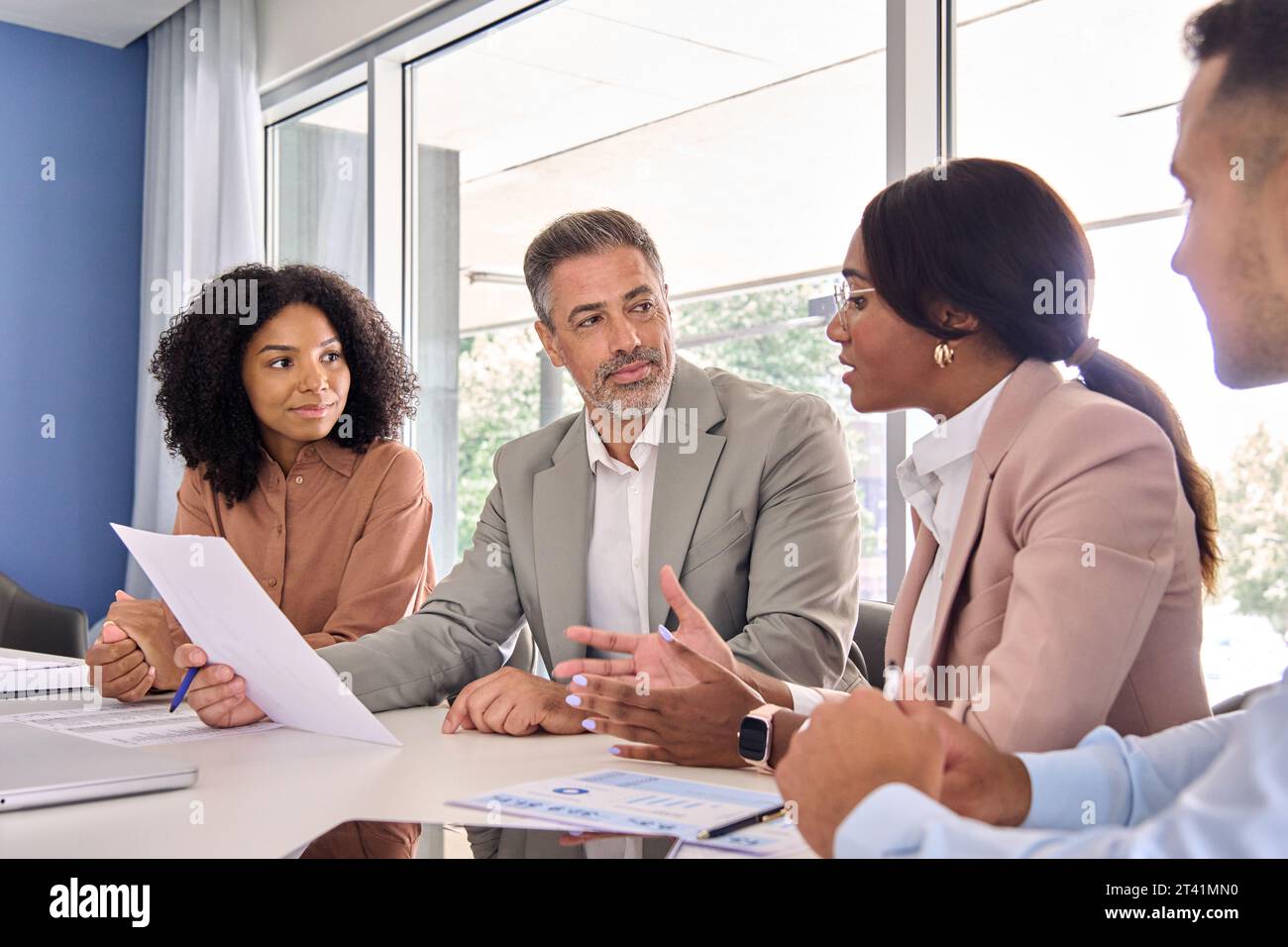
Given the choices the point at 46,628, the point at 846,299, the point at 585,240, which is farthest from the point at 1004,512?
the point at 46,628

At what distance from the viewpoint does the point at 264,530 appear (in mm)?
2479

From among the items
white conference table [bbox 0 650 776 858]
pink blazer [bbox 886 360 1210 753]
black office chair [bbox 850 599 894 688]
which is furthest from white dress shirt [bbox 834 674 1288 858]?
black office chair [bbox 850 599 894 688]

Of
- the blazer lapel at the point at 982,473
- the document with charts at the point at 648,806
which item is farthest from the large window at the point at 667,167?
the document with charts at the point at 648,806

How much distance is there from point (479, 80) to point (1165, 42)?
7.93ft

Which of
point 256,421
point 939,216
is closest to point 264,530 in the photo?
point 256,421

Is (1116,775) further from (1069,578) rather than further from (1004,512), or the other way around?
(1004,512)

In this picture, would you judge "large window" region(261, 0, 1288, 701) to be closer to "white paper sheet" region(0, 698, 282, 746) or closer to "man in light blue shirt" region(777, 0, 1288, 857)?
"man in light blue shirt" region(777, 0, 1288, 857)

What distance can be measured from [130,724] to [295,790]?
566 millimetres

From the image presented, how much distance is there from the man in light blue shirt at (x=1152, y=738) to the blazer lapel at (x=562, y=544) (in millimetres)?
1064

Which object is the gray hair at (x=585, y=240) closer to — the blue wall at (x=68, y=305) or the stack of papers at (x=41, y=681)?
the stack of papers at (x=41, y=681)

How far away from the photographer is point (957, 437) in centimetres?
153
